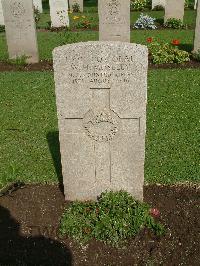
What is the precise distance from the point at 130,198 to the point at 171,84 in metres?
4.99

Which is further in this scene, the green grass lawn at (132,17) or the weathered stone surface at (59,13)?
the green grass lawn at (132,17)

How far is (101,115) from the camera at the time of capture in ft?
12.2

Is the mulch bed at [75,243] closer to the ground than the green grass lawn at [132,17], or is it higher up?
closer to the ground

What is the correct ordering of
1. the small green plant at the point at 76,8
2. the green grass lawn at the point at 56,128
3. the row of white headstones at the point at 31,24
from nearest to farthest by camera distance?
the green grass lawn at the point at 56,128 → the row of white headstones at the point at 31,24 → the small green plant at the point at 76,8

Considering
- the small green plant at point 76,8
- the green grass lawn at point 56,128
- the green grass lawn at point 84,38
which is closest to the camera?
the green grass lawn at point 56,128

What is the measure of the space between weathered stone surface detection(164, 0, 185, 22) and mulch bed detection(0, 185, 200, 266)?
12492 millimetres

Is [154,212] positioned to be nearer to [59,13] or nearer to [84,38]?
[84,38]

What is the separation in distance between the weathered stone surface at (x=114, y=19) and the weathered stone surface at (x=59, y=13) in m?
4.98

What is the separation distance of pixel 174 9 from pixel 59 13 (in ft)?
15.8

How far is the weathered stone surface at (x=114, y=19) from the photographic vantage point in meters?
10.3

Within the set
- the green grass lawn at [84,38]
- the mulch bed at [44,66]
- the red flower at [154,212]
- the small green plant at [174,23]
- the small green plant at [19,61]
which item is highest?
the small green plant at [174,23]

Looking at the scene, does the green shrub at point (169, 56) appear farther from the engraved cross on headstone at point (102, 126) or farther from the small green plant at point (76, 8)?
the small green plant at point (76, 8)

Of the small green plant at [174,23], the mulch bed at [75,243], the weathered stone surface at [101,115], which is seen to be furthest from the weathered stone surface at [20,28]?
the weathered stone surface at [101,115]

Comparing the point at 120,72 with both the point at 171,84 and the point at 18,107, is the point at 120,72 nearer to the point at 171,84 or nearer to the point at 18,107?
the point at 18,107
